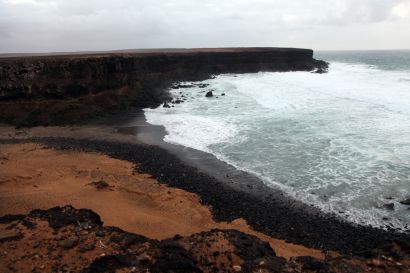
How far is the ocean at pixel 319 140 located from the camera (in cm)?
1305

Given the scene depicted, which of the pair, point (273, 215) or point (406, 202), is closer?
point (273, 215)

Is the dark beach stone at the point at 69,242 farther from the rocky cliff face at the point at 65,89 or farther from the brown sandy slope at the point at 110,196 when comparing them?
the rocky cliff face at the point at 65,89

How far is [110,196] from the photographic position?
41.3 feet

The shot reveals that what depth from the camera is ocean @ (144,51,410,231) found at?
13.0m

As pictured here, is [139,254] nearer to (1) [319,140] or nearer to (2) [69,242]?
(2) [69,242]

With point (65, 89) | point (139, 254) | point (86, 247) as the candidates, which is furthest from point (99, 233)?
point (65, 89)

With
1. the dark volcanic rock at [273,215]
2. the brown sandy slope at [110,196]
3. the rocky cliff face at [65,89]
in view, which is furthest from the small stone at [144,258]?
the rocky cliff face at [65,89]

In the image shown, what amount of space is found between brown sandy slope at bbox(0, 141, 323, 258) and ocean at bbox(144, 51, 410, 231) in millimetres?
3612

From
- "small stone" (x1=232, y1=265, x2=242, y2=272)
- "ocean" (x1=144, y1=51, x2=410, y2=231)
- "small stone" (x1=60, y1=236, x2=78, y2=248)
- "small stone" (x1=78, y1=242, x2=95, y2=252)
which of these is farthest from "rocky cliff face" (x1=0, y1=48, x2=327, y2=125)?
"small stone" (x1=232, y1=265, x2=242, y2=272)

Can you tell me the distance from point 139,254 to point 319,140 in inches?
580

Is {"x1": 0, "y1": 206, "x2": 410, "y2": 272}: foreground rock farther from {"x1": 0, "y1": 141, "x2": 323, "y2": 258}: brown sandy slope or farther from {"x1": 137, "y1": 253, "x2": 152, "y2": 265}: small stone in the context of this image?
{"x1": 0, "y1": 141, "x2": 323, "y2": 258}: brown sandy slope

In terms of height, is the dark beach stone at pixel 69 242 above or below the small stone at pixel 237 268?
above

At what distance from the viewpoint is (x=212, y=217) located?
1161 centimetres

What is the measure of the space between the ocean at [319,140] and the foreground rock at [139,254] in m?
5.14
